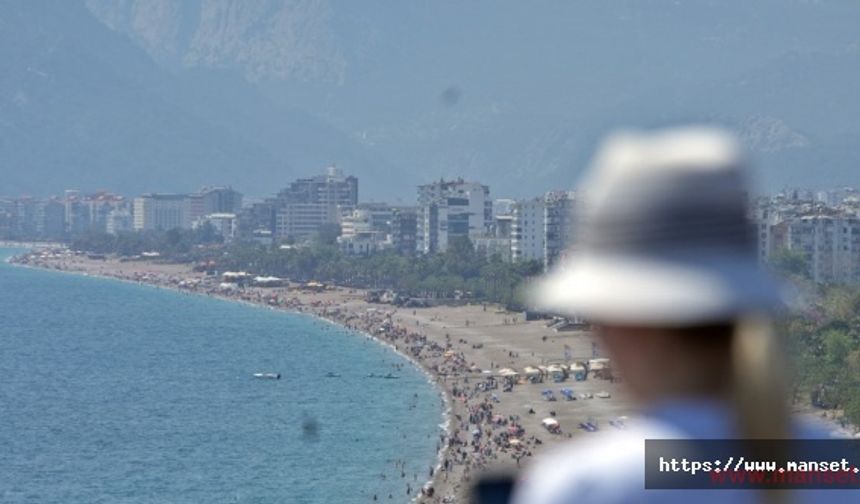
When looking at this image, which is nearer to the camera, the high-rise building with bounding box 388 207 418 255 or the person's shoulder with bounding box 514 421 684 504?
the person's shoulder with bounding box 514 421 684 504

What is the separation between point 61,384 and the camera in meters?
35.7

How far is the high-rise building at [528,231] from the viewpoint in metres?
56.8

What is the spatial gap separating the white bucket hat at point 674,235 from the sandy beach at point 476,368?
0.08m

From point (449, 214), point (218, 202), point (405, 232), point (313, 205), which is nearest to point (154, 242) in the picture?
point (313, 205)

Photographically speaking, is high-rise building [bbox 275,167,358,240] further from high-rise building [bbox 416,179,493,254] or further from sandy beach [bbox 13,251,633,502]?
sandy beach [bbox 13,251,633,502]

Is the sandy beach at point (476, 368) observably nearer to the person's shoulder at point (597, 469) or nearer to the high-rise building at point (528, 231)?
the person's shoulder at point (597, 469)

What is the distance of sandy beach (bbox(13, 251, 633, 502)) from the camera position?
2148cm

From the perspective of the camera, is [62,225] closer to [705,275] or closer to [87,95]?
[87,95]

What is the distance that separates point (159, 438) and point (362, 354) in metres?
13.5

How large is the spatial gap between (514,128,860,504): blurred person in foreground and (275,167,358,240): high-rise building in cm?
8827

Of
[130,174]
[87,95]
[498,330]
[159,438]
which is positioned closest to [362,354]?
[498,330]

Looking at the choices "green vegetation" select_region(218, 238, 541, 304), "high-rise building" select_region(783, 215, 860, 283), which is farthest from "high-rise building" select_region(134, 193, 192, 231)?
"high-rise building" select_region(783, 215, 860, 283)

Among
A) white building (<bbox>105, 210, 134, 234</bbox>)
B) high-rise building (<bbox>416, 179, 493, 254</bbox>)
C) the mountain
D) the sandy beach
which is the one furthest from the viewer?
the mountain

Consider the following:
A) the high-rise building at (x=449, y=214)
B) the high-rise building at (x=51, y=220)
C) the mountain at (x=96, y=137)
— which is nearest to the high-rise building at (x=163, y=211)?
the high-rise building at (x=51, y=220)
